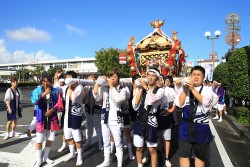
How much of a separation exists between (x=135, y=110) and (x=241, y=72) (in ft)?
24.1

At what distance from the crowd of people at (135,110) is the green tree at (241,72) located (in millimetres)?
5287

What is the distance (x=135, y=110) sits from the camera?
14.9ft

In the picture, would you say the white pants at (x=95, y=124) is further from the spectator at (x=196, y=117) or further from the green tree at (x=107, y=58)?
the green tree at (x=107, y=58)

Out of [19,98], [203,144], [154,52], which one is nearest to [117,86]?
[203,144]

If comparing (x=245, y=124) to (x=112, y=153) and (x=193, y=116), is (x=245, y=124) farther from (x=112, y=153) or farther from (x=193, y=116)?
(x=193, y=116)

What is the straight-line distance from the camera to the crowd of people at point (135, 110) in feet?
12.1

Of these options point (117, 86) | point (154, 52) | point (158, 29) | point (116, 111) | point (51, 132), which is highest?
point (158, 29)

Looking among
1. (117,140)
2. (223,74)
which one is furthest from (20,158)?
(223,74)

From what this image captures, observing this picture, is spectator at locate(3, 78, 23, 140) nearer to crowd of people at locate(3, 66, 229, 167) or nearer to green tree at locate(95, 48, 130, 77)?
crowd of people at locate(3, 66, 229, 167)

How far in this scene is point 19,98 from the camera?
763 centimetres

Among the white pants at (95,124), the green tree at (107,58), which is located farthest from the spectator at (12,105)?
the green tree at (107,58)

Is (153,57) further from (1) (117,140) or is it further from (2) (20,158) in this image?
(2) (20,158)

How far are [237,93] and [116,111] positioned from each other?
7564 millimetres

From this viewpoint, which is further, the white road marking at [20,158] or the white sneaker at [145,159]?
the white sneaker at [145,159]
